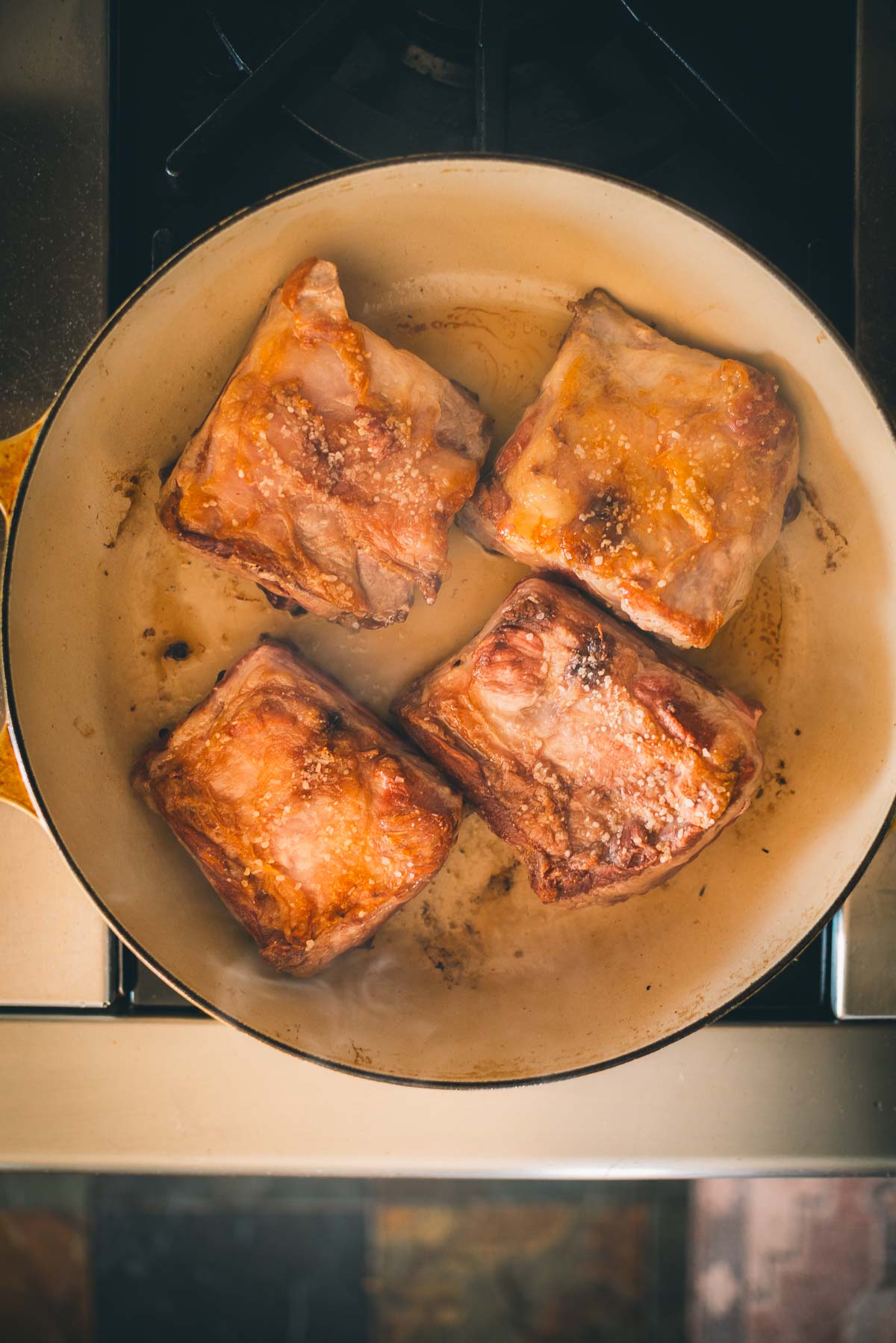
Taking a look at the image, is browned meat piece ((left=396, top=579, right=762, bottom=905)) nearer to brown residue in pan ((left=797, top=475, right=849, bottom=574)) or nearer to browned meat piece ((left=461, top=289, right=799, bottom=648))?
browned meat piece ((left=461, top=289, right=799, bottom=648))

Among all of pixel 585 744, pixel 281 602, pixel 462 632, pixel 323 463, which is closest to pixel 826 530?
pixel 585 744

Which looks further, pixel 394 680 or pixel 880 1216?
pixel 880 1216

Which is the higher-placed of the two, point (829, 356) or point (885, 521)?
point (829, 356)

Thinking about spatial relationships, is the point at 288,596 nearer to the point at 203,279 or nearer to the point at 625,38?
the point at 203,279

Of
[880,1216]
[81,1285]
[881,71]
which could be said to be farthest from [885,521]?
[81,1285]

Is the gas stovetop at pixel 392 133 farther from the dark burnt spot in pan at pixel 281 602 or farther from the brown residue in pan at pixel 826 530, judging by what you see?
the dark burnt spot in pan at pixel 281 602

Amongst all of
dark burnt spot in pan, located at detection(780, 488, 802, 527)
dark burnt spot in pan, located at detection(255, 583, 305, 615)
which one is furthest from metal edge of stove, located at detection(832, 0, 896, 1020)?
dark burnt spot in pan, located at detection(255, 583, 305, 615)

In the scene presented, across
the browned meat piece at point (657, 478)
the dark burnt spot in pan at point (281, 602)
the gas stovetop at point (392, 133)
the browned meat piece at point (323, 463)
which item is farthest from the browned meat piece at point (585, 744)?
the gas stovetop at point (392, 133)
